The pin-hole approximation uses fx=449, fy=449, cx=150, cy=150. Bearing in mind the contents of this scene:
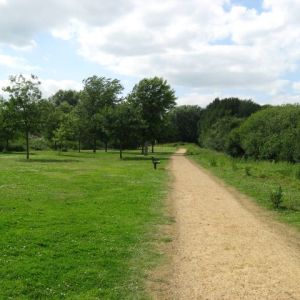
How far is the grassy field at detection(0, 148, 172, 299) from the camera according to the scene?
7.06m

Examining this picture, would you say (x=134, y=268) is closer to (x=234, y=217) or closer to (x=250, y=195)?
(x=234, y=217)

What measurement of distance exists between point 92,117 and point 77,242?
59.5 meters

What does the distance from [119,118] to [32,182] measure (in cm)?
2768

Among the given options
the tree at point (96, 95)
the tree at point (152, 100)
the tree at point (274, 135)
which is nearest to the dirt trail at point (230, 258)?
the tree at point (274, 135)

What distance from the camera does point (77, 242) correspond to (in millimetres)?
9758

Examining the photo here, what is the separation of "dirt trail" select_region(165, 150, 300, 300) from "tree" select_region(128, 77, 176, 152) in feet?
149

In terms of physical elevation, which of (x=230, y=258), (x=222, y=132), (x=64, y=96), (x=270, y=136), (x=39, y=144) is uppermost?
(x=64, y=96)

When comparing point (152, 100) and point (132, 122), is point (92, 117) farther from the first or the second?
point (132, 122)

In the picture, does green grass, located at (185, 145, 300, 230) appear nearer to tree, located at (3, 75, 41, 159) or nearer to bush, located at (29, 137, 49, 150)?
tree, located at (3, 75, 41, 159)

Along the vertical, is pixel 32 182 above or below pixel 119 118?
below

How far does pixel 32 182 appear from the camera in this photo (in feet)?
70.6

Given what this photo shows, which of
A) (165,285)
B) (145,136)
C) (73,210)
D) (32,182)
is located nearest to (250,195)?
(73,210)

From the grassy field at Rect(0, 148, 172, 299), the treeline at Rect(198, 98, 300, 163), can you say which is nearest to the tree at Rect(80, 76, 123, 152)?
the treeline at Rect(198, 98, 300, 163)

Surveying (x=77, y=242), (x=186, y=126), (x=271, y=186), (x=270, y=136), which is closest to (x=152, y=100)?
(x=270, y=136)
